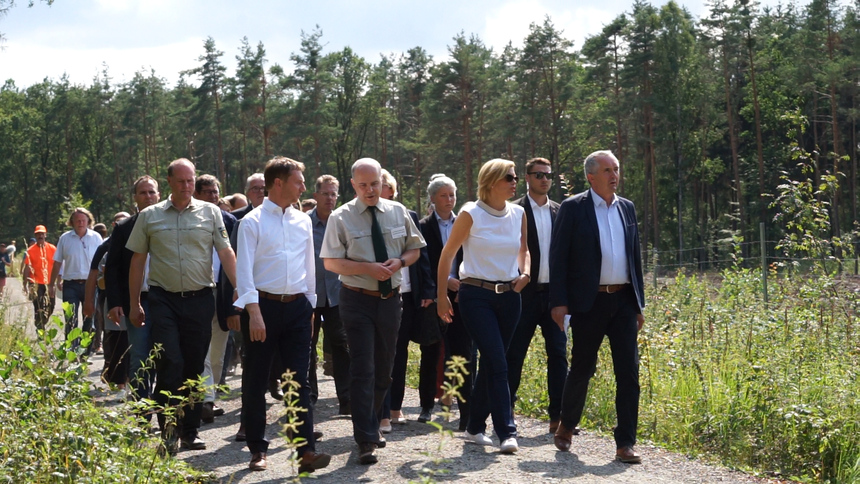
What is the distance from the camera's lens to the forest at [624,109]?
53406mm

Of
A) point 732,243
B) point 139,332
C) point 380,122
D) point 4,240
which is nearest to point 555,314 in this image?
point 139,332

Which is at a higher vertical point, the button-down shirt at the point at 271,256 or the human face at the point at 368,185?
the human face at the point at 368,185

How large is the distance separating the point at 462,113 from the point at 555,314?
48.3m

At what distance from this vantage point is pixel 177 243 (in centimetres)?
724

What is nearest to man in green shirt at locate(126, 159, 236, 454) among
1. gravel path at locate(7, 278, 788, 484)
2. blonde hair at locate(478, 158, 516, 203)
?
gravel path at locate(7, 278, 788, 484)

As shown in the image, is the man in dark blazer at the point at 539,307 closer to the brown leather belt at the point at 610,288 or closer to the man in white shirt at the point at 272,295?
the brown leather belt at the point at 610,288

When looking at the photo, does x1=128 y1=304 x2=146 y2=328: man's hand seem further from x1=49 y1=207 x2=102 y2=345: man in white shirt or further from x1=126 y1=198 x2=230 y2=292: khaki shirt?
x1=49 y1=207 x2=102 y2=345: man in white shirt

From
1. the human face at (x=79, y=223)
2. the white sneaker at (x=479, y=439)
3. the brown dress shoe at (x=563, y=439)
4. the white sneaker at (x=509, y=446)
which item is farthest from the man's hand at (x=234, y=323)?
the human face at (x=79, y=223)

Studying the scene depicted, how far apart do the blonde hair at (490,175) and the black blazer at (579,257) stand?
0.51m

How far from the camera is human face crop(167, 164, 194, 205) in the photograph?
720 cm

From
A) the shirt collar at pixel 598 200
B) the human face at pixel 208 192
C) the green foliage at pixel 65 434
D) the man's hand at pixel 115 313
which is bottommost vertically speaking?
the green foliage at pixel 65 434

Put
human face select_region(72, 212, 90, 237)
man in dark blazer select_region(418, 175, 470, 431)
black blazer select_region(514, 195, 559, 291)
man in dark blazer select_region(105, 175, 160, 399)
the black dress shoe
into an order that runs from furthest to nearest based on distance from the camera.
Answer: human face select_region(72, 212, 90, 237), man in dark blazer select_region(418, 175, 470, 431), black blazer select_region(514, 195, 559, 291), man in dark blazer select_region(105, 175, 160, 399), the black dress shoe

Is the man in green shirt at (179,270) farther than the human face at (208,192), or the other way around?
the human face at (208,192)

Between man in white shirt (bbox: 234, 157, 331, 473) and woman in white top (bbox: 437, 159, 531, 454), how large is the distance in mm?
1178
